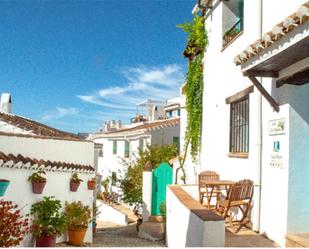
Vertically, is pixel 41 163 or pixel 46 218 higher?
pixel 41 163

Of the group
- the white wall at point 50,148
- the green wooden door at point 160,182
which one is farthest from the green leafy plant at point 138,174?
the white wall at point 50,148

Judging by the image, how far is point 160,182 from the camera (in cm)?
1570

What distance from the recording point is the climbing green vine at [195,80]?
12.6m

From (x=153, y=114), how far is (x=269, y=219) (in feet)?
96.7

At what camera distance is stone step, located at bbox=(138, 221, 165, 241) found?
13.0 m

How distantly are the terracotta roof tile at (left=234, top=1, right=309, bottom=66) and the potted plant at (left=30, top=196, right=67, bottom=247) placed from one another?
16.9 ft

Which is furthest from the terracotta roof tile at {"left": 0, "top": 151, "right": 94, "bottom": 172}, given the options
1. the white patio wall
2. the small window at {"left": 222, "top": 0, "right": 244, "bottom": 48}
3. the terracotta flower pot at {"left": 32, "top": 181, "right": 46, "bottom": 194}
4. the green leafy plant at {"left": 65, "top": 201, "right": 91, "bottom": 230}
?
the small window at {"left": 222, "top": 0, "right": 244, "bottom": 48}

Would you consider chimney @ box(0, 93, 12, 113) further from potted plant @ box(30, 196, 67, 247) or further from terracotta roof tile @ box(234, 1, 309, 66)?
terracotta roof tile @ box(234, 1, 309, 66)

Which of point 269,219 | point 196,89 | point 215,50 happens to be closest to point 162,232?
point 196,89

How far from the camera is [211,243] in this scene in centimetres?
491

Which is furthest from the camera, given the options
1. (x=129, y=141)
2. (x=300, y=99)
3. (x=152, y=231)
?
(x=129, y=141)

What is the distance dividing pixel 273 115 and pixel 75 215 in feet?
20.1

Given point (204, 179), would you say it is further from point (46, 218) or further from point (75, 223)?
point (46, 218)

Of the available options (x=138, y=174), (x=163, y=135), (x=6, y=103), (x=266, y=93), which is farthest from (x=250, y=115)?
(x=163, y=135)
